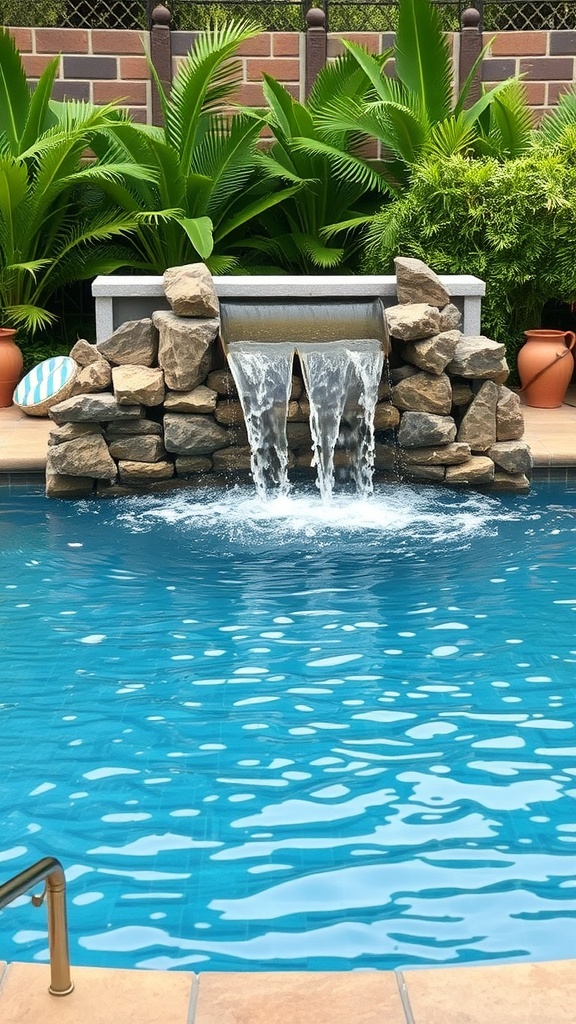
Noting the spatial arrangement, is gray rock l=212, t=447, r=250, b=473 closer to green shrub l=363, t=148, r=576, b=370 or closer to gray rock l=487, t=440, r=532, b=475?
gray rock l=487, t=440, r=532, b=475

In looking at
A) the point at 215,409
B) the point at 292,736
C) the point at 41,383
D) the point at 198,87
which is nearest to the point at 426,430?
the point at 215,409

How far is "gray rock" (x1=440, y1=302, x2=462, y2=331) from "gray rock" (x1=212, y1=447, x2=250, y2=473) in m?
1.66

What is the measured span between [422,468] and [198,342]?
1.83 metres

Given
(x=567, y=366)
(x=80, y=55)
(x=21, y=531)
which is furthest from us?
(x=80, y=55)

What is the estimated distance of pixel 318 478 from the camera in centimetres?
855

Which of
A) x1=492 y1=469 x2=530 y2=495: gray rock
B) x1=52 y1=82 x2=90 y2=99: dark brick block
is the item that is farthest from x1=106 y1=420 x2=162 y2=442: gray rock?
x1=52 y1=82 x2=90 y2=99: dark brick block

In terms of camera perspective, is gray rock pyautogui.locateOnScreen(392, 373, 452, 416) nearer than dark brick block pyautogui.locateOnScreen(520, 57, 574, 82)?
Yes

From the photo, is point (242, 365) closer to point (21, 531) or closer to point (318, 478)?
point (318, 478)

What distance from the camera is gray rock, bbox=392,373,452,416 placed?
8.73m

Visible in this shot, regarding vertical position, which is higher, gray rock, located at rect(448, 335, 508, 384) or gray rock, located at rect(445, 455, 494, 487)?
gray rock, located at rect(448, 335, 508, 384)

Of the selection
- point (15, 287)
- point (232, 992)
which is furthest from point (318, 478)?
point (232, 992)

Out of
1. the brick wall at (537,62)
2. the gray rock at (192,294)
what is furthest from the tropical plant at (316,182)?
the gray rock at (192,294)

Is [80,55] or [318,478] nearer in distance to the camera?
[318,478]

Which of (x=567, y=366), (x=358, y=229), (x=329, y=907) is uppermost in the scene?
(x=358, y=229)
